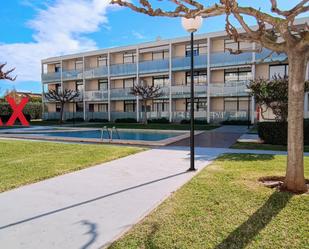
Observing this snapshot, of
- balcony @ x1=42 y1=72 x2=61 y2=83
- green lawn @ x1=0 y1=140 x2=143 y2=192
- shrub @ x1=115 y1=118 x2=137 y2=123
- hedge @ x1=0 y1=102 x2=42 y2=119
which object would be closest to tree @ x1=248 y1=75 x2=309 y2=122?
green lawn @ x1=0 y1=140 x2=143 y2=192

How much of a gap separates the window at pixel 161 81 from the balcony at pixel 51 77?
1584cm

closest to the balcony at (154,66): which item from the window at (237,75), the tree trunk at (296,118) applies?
the window at (237,75)

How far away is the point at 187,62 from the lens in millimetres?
30234

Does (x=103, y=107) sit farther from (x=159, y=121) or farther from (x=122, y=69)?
(x=159, y=121)

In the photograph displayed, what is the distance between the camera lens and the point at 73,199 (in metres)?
5.34

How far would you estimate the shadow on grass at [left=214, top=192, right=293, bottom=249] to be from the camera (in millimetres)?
3508

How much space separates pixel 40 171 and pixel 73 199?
2.73 m

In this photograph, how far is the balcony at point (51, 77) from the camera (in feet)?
135

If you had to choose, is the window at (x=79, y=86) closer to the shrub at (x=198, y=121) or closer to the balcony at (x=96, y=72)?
the balcony at (x=96, y=72)

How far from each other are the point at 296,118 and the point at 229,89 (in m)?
23.4

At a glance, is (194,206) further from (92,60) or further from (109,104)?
(92,60)

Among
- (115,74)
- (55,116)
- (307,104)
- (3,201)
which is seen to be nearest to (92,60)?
(115,74)

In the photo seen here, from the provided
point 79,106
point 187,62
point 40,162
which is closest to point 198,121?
point 187,62

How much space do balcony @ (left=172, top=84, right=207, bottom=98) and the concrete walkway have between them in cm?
2206
